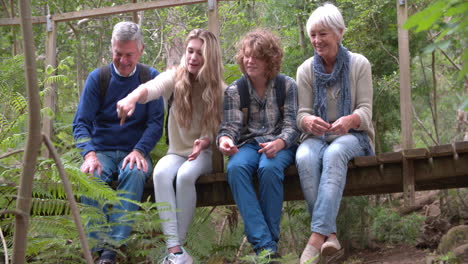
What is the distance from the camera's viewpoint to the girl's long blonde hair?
13.4 feet

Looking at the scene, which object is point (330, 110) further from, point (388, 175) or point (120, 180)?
point (120, 180)

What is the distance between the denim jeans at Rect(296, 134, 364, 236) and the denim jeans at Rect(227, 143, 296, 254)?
0.53ft

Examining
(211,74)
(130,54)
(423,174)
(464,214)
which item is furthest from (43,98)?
(464,214)

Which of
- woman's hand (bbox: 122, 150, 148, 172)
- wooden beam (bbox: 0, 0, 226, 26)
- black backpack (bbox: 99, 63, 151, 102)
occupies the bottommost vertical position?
woman's hand (bbox: 122, 150, 148, 172)

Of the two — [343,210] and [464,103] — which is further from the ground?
[464,103]

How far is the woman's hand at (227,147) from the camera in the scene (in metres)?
3.85

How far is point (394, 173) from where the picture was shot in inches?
171

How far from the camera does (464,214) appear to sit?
29.8 ft

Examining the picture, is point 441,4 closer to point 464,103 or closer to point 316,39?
point 464,103

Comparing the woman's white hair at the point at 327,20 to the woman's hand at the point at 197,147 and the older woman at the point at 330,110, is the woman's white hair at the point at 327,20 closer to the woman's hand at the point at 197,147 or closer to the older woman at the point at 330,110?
the older woman at the point at 330,110

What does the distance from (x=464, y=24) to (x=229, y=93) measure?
2994mm

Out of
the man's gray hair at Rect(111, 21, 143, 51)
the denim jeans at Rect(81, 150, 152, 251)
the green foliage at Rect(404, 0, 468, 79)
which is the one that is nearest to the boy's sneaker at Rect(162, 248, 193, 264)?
the denim jeans at Rect(81, 150, 152, 251)

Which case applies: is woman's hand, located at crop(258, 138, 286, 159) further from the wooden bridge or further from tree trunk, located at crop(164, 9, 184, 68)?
tree trunk, located at crop(164, 9, 184, 68)

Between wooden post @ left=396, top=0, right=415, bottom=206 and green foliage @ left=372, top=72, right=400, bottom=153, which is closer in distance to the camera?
wooden post @ left=396, top=0, right=415, bottom=206
